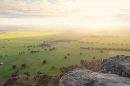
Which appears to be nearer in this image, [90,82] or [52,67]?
[90,82]

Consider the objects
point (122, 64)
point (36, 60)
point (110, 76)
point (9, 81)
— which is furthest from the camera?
point (36, 60)

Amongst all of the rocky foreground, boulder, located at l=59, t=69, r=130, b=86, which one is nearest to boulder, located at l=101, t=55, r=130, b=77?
the rocky foreground

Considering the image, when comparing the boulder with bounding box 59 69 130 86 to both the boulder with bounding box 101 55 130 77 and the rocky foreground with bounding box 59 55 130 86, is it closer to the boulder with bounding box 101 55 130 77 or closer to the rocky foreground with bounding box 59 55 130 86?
the rocky foreground with bounding box 59 55 130 86

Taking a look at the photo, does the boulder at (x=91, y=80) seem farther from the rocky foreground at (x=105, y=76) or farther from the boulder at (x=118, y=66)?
the boulder at (x=118, y=66)

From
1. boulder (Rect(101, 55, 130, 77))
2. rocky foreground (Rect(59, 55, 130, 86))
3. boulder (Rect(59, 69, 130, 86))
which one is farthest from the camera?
boulder (Rect(101, 55, 130, 77))

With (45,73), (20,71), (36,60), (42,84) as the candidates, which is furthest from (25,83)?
(36,60)

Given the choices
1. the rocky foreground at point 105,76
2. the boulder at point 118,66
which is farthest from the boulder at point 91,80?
the boulder at point 118,66

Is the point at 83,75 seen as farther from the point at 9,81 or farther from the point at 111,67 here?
the point at 9,81

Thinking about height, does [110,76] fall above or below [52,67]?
above
